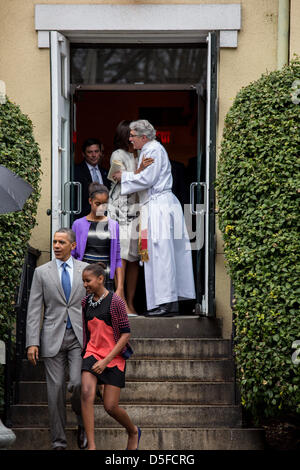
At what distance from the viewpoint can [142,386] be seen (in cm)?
952

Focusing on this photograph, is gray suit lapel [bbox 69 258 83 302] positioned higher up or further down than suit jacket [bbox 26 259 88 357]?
higher up

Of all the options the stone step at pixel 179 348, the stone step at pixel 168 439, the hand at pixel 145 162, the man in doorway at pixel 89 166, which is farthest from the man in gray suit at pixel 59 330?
the man in doorway at pixel 89 166

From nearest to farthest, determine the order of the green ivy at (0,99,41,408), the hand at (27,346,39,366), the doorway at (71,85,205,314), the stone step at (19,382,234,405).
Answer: the hand at (27,346,39,366)
the green ivy at (0,99,41,408)
the stone step at (19,382,234,405)
the doorway at (71,85,205,314)

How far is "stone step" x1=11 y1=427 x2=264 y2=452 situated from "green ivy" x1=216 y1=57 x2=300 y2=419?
27 cm

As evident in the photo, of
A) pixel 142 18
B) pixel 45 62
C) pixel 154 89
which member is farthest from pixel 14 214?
pixel 154 89

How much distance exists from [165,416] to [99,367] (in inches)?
55.6

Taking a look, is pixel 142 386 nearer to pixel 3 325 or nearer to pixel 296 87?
pixel 3 325

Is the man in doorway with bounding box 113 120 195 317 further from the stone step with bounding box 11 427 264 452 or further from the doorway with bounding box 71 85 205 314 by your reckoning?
the doorway with bounding box 71 85 205 314

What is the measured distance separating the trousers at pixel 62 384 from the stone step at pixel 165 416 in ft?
2.18

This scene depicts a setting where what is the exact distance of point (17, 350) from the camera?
9.66 m

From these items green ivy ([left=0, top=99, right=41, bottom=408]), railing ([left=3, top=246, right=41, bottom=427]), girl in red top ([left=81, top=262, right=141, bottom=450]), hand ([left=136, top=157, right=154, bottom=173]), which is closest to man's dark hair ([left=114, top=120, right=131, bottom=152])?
hand ([left=136, top=157, right=154, bottom=173])

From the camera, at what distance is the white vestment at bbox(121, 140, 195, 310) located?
1051 centimetres

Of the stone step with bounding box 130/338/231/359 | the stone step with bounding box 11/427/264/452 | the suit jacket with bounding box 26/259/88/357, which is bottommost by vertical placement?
the stone step with bounding box 11/427/264/452

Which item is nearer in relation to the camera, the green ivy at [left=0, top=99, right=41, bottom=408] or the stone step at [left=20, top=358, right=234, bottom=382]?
the green ivy at [left=0, top=99, right=41, bottom=408]
